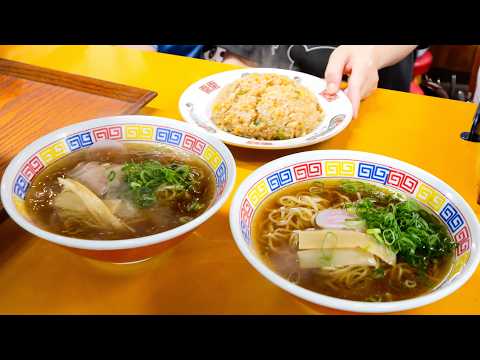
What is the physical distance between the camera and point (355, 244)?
1112 mm

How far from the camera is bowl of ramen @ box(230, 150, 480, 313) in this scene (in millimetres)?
1031

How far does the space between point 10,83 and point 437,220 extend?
1.72 metres

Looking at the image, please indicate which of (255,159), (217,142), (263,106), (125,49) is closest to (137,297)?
(217,142)

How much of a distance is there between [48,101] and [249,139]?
814 millimetres

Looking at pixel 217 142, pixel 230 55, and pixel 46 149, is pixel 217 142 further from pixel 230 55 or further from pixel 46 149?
pixel 230 55

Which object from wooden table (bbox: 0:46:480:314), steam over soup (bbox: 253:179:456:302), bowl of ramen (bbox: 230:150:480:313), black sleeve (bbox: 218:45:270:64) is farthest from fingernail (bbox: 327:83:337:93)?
black sleeve (bbox: 218:45:270:64)

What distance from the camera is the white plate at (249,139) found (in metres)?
1.61

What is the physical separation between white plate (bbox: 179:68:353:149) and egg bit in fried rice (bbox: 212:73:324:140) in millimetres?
37

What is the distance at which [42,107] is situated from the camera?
1741 mm

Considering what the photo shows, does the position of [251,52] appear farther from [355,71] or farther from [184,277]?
[184,277]

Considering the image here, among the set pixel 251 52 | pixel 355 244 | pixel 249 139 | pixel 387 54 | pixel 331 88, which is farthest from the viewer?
pixel 251 52

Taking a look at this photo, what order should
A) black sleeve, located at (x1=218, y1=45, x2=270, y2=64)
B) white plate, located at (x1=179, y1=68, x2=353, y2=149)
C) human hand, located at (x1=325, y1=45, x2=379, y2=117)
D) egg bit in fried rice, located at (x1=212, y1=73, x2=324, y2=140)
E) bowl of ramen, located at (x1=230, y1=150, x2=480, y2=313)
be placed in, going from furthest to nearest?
black sleeve, located at (x1=218, y1=45, x2=270, y2=64) < human hand, located at (x1=325, y1=45, x2=379, y2=117) < egg bit in fried rice, located at (x1=212, y1=73, x2=324, y2=140) < white plate, located at (x1=179, y1=68, x2=353, y2=149) < bowl of ramen, located at (x1=230, y1=150, x2=480, y2=313)

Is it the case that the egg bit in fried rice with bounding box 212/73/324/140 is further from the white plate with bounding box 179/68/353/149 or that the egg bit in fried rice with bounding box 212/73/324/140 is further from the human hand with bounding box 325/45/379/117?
the human hand with bounding box 325/45/379/117

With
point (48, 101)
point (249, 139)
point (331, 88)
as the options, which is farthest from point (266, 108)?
point (48, 101)
